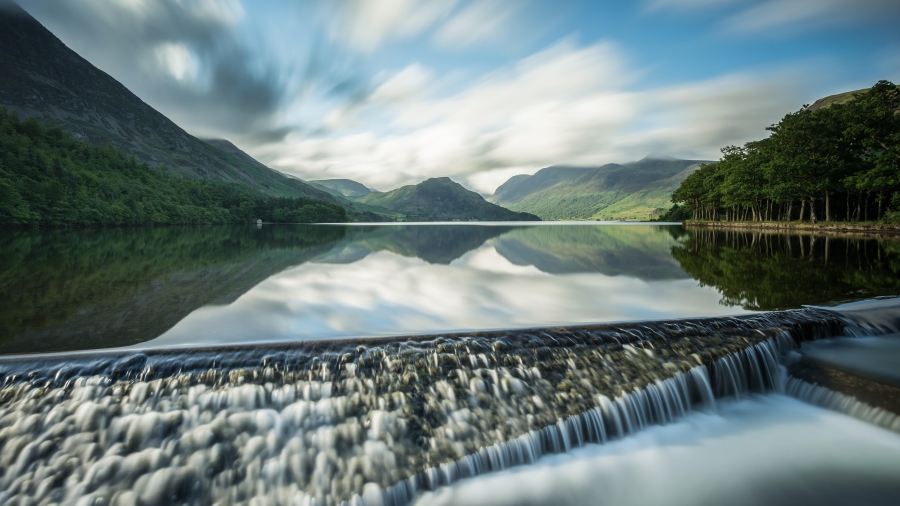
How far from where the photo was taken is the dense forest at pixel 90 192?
62938 mm

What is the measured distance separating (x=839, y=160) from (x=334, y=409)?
6198cm

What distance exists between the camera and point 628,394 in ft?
22.1

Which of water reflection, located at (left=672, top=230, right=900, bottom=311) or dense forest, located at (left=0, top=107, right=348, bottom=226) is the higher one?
dense forest, located at (left=0, top=107, right=348, bottom=226)

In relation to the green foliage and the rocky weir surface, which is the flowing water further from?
the green foliage

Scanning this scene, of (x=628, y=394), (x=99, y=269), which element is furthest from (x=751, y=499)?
(x=99, y=269)

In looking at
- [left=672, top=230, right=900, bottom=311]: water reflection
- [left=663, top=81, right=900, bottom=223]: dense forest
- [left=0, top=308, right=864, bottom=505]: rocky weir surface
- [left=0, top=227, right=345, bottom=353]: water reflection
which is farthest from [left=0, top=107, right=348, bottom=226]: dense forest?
[left=663, top=81, right=900, bottom=223]: dense forest

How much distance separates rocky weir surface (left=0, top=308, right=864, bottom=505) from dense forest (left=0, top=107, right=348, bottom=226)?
75.7 m

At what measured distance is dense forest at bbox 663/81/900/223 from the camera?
38.7 m

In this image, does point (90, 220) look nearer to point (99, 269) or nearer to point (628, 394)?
point (99, 269)

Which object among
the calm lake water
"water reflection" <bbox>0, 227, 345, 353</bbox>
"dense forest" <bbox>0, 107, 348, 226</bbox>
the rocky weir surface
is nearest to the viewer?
the rocky weir surface

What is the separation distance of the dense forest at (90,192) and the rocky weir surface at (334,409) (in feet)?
248

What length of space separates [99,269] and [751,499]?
22.0 metres

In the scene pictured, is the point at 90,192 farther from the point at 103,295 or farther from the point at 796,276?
the point at 796,276

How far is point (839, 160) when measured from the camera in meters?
44.9
